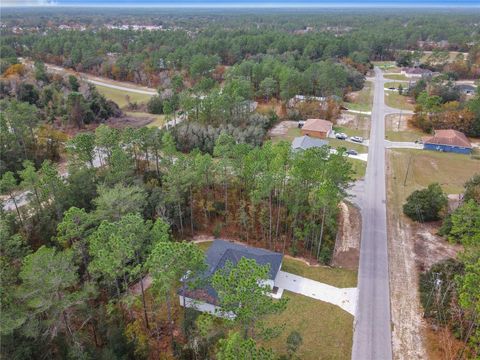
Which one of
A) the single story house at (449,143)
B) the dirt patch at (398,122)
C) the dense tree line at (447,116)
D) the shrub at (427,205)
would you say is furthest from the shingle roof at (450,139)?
the shrub at (427,205)

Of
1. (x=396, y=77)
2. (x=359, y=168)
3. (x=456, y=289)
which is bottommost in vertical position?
(x=396, y=77)

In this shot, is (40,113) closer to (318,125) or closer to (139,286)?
(139,286)

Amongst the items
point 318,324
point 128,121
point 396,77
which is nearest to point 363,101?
point 396,77

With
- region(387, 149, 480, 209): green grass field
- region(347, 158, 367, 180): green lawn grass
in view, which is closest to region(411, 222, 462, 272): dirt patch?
region(387, 149, 480, 209): green grass field

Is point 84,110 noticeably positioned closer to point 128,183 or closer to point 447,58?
point 128,183

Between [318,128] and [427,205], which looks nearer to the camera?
[427,205]

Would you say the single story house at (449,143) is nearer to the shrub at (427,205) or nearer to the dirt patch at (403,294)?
the shrub at (427,205)

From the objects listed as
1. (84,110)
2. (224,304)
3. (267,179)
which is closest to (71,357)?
(224,304)
